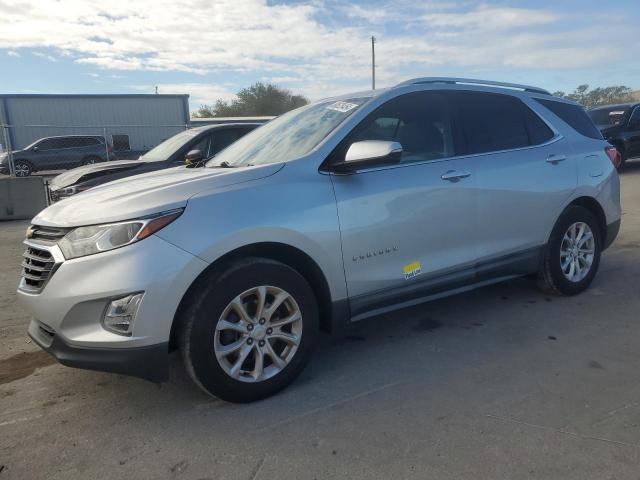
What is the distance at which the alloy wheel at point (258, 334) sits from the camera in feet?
9.48

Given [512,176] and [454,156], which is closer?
[454,156]

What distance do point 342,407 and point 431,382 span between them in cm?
61

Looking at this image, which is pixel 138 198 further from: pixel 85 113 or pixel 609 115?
pixel 85 113

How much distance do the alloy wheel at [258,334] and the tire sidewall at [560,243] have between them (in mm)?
2561

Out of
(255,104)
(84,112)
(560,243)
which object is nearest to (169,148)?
(560,243)

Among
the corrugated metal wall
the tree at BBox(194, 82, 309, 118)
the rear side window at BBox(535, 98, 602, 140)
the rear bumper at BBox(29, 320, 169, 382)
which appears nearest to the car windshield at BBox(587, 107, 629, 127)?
the rear side window at BBox(535, 98, 602, 140)

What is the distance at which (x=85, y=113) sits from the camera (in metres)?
27.8

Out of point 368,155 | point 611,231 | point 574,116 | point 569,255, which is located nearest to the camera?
point 368,155

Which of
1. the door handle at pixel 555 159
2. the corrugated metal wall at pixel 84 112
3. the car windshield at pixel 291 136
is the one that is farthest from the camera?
the corrugated metal wall at pixel 84 112

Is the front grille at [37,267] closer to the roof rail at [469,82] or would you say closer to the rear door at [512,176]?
the roof rail at [469,82]

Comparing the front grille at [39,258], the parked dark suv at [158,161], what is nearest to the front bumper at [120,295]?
the front grille at [39,258]

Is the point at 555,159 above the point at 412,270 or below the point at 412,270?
above

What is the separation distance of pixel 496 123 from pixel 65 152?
20422 mm

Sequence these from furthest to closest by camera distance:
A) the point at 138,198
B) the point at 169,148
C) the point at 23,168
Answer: the point at 23,168 < the point at 169,148 < the point at 138,198
